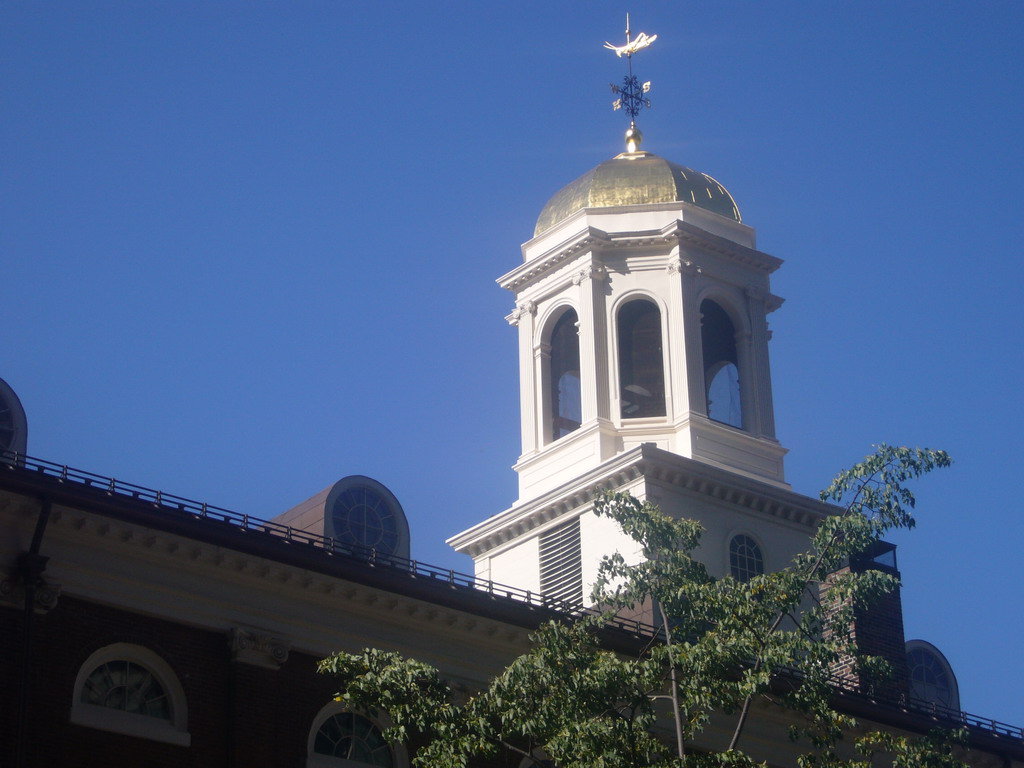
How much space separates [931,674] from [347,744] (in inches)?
958

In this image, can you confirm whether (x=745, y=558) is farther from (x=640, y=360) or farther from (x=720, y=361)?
(x=720, y=361)

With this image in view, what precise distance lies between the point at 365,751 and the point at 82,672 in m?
6.01

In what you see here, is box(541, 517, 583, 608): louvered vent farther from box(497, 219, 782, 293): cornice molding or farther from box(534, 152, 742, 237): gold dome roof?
box(534, 152, 742, 237): gold dome roof

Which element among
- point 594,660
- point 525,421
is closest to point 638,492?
point 525,421

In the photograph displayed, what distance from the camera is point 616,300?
56062 millimetres

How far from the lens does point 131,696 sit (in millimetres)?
33562

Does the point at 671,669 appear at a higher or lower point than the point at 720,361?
lower

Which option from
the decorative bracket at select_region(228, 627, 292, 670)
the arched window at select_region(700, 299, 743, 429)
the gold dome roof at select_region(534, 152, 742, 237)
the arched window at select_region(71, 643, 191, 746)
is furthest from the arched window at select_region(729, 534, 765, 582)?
the arched window at select_region(71, 643, 191, 746)

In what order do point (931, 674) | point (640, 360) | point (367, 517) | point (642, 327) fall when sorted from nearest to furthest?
point (367, 517), point (931, 674), point (640, 360), point (642, 327)

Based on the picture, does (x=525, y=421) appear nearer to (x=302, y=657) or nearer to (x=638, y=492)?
(x=638, y=492)

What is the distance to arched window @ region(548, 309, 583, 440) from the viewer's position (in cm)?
5700

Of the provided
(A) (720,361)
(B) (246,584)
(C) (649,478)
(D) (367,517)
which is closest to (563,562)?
(C) (649,478)

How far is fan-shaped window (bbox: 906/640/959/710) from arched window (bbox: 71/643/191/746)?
26498 millimetres

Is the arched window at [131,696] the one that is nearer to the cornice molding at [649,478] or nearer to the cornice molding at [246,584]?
the cornice molding at [246,584]
